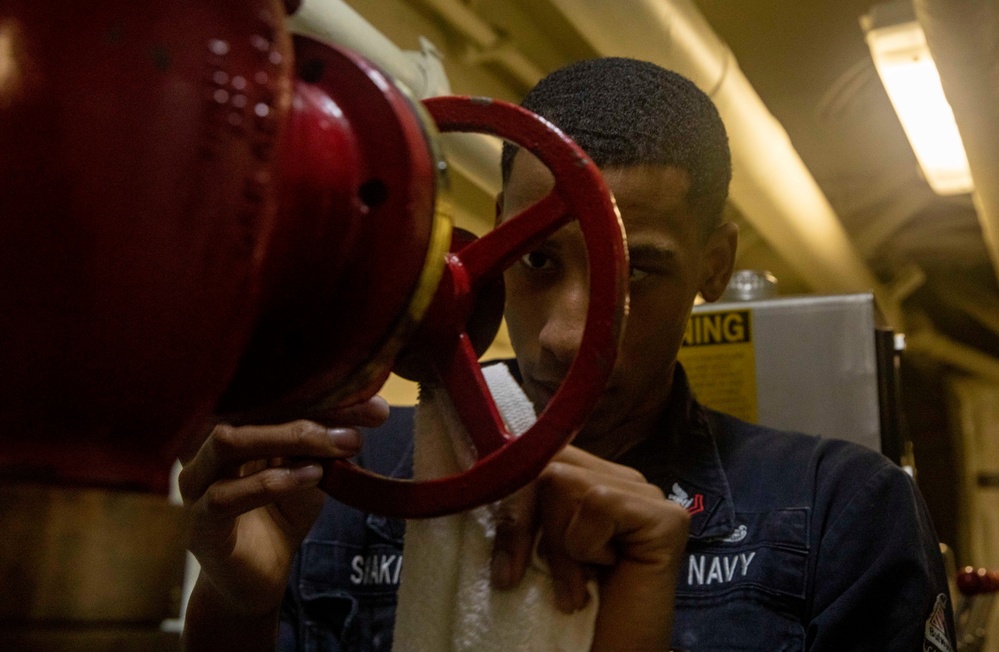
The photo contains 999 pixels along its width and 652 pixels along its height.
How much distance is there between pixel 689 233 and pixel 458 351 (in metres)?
0.42

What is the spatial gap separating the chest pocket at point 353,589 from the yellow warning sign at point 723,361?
504 millimetres

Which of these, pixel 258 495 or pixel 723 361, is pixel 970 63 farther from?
pixel 258 495

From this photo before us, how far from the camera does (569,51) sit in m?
2.16

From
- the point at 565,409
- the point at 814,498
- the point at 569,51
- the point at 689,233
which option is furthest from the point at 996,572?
the point at 569,51

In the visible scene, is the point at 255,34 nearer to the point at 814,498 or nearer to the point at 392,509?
the point at 392,509

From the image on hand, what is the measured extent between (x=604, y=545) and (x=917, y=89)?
5.64 feet

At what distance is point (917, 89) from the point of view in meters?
1.93

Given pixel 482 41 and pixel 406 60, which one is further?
pixel 482 41

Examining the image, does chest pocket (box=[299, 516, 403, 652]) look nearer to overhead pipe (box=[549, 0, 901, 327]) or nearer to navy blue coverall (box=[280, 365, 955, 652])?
navy blue coverall (box=[280, 365, 955, 652])

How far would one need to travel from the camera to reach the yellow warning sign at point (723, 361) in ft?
4.02

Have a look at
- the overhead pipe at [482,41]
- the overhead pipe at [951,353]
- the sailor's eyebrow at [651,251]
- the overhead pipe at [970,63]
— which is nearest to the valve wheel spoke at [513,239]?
the sailor's eyebrow at [651,251]

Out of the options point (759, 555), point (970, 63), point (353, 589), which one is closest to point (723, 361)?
point (759, 555)

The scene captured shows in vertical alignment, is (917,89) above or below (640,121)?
above

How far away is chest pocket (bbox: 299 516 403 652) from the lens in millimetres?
843
